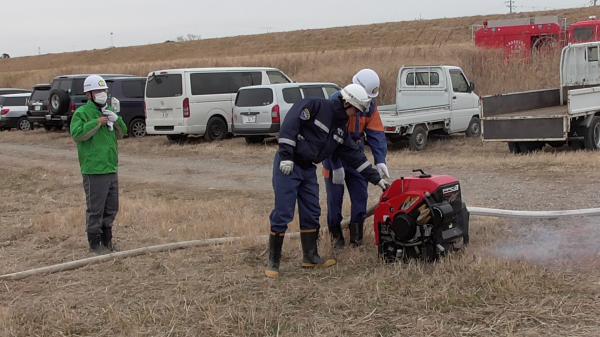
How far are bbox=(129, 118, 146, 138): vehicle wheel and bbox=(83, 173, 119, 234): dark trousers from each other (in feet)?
44.6

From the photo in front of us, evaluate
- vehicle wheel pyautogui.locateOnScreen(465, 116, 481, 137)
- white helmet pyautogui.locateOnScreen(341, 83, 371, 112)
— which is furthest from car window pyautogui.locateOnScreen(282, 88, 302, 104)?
white helmet pyautogui.locateOnScreen(341, 83, 371, 112)

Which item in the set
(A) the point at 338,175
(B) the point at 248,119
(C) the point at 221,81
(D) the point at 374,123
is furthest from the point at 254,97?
(A) the point at 338,175

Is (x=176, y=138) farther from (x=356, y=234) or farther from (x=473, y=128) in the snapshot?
(x=356, y=234)

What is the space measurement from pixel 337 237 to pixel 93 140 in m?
2.37

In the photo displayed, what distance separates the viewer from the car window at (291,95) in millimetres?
15711

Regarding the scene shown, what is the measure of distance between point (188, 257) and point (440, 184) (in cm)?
229

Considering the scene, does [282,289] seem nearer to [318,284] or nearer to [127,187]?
[318,284]

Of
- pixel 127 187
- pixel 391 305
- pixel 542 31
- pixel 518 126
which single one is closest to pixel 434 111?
pixel 518 126

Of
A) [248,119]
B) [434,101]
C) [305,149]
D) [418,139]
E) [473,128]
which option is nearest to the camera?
[305,149]

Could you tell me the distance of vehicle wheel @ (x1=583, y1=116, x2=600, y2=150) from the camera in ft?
40.2

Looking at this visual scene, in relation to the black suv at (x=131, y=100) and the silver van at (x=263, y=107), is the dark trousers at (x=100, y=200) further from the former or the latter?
the black suv at (x=131, y=100)

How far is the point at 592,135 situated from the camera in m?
12.3

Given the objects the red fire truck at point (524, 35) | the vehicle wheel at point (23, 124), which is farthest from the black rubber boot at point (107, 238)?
the red fire truck at point (524, 35)

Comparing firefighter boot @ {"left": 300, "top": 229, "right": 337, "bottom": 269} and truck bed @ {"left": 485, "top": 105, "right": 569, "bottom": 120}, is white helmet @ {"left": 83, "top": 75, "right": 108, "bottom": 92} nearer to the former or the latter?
firefighter boot @ {"left": 300, "top": 229, "right": 337, "bottom": 269}
